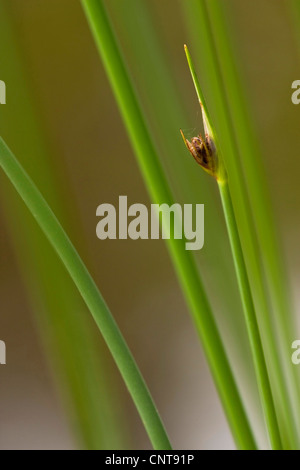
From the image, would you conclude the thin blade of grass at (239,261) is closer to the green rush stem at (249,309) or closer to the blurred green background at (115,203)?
the green rush stem at (249,309)

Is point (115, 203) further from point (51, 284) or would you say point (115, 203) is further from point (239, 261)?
point (239, 261)

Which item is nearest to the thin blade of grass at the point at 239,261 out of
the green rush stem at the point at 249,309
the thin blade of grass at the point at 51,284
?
the green rush stem at the point at 249,309

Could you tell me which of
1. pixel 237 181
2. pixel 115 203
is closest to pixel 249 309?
pixel 237 181

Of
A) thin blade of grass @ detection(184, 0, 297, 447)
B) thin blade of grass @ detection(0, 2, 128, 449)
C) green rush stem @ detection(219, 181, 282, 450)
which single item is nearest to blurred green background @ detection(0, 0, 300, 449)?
thin blade of grass @ detection(0, 2, 128, 449)

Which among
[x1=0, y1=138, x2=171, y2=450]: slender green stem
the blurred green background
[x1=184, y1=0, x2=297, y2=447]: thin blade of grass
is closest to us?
[x1=0, y1=138, x2=171, y2=450]: slender green stem

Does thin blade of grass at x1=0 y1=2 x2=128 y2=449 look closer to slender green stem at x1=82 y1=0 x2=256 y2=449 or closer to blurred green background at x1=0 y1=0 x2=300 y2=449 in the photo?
blurred green background at x1=0 y1=0 x2=300 y2=449

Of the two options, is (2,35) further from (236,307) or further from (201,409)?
(201,409)
